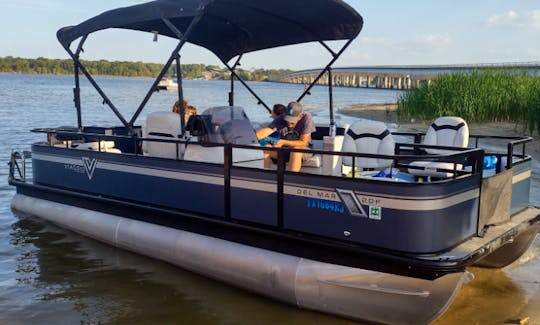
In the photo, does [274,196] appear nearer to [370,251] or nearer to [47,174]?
[370,251]

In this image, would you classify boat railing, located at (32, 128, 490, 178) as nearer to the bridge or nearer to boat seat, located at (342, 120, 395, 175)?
boat seat, located at (342, 120, 395, 175)

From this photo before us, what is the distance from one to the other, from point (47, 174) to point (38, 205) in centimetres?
48

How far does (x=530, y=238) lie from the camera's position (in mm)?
5930

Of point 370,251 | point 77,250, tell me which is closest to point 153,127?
point 77,250

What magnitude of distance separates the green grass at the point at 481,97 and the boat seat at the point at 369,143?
12.9 metres

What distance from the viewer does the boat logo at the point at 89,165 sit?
22.9 feet

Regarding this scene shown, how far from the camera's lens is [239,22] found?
305 inches

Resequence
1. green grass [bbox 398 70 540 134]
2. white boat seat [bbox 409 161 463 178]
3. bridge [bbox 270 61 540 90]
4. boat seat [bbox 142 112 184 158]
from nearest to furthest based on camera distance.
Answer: white boat seat [bbox 409 161 463 178]
boat seat [bbox 142 112 184 158]
green grass [bbox 398 70 540 134]
bridge [bbox 270 61 540 90]

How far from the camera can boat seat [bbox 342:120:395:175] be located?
666cm

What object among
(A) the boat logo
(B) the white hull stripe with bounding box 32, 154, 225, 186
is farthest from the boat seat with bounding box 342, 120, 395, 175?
(A) the boat logo

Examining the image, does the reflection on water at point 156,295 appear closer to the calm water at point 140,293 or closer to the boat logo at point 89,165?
the calm water at point 140,293

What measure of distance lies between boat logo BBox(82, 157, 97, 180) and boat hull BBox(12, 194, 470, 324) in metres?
0.78

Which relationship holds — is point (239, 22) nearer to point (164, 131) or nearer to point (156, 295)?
point (164, 131)

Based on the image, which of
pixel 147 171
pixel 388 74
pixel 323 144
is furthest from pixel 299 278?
pixel 388 74
